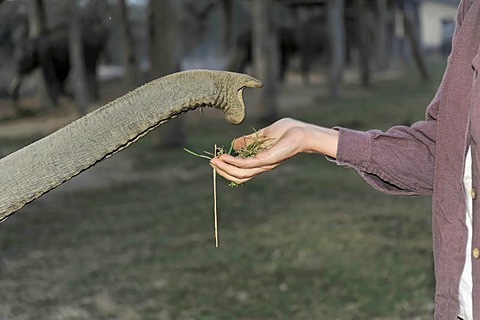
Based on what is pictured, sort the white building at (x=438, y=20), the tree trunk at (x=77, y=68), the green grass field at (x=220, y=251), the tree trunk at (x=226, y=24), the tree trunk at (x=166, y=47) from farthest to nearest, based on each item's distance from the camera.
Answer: the white building at (x=438, y=20)
the tree trunk at (x=226, y=24)
the tree trunk at (x=77, y=68)
the tree trunk at (x=166, y=47)
the green grass field at (x=220, y=251)

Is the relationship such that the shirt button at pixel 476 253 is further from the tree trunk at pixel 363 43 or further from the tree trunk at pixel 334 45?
the tree trunk at pixel 363 43

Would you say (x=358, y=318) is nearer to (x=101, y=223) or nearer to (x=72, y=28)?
(x=101, y=223)

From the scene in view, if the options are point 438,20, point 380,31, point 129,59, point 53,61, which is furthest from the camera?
point 438,20

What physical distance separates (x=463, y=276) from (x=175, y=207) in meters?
3.76

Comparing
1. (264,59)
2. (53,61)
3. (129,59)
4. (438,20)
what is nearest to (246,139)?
(264,59)

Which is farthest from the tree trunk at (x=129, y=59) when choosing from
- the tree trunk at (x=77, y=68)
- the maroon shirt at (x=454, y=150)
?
the maroon shirt at (x=454, y=150)

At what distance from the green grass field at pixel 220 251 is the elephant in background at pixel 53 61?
4550 mm

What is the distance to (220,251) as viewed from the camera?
13.3 ft

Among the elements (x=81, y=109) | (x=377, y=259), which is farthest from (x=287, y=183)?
(x=81, y=109)

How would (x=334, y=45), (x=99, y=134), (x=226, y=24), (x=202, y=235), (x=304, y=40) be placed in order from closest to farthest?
(x=99, y=134)
(x=202, y=235)
(x=334, y=45)
(x=304, y=40)
(x=226, y=24)

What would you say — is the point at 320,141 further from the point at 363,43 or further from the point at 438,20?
the point at 438,20

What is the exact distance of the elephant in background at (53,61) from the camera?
10328 millimetres

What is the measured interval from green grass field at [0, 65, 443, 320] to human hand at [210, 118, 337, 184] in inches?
68.7

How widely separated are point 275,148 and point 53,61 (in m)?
9.47
